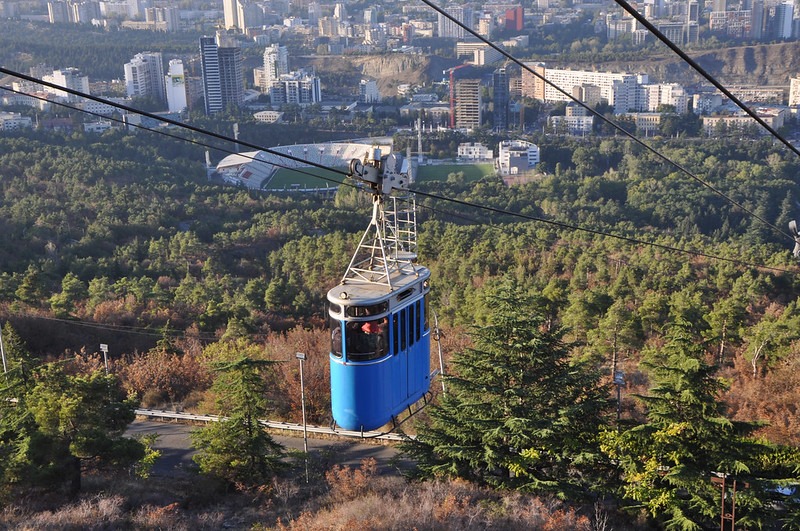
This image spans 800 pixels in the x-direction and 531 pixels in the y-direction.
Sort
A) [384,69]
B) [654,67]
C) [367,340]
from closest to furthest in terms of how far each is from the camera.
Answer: [367,340] → [654,67] → [384,69]

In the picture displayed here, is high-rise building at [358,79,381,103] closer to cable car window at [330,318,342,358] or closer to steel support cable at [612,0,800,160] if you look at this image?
cable car window at [330,318,342,358]

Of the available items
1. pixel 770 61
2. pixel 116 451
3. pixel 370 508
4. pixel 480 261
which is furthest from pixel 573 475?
pixel 770 61

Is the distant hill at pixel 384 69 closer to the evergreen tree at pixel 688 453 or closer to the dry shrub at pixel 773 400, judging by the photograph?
the dry shrub at pixel 773 400

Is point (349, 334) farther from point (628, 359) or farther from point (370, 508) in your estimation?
point (628, 359)

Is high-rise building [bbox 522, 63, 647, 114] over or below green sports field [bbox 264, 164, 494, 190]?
over

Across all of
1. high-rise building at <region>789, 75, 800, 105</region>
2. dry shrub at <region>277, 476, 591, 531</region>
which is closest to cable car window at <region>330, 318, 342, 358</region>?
dry shrub at <region>277, 476, 591, 531</region>

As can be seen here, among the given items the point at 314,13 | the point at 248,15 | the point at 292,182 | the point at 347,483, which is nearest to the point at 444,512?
the point at 347,483

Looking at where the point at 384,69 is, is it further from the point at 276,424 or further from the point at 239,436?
the point at 239,436
